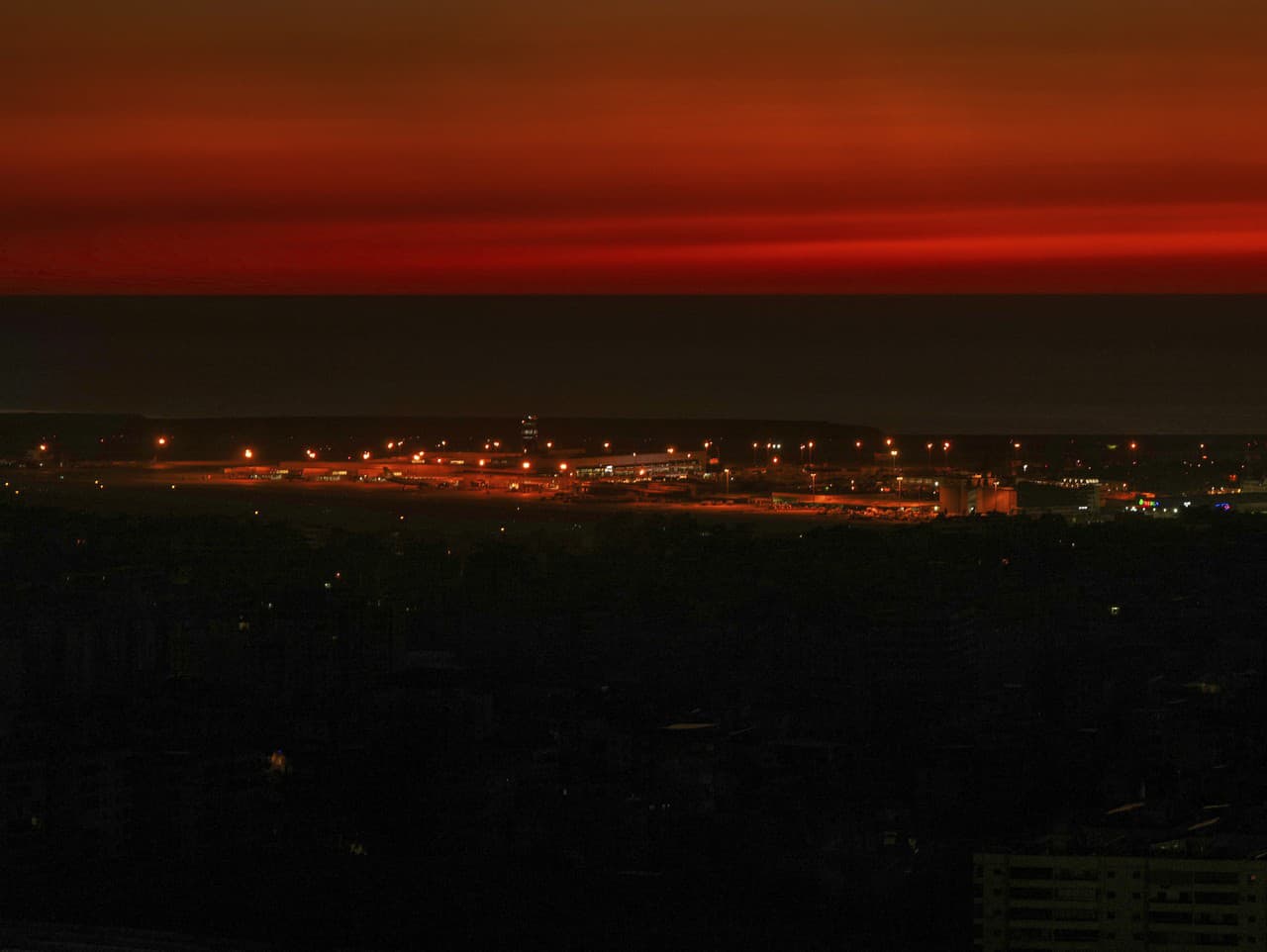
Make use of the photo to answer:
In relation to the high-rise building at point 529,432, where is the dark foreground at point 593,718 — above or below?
below

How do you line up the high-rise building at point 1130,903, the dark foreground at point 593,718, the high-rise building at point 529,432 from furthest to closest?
the high-rise building at point 529,432 < the dark foreground at point 593,718 < the high-rise building at point 1130,903

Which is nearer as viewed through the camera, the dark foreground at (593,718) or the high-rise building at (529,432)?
the dark foreground at (593,718)

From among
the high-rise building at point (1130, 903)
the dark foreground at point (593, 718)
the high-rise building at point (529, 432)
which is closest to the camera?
the high-rise building at point (1130, 903)

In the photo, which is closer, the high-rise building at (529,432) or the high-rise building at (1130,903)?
the high-rise building at (1130,903)

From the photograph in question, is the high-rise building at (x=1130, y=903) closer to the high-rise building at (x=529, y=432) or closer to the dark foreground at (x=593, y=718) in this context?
the dark foreground at (x=593, y=718)

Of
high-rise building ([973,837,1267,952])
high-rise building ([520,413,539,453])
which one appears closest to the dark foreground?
high-rise building ([973,837,1267,952])

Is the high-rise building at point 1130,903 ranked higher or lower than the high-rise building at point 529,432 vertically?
lower

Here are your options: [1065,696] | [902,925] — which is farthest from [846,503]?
[902,925]

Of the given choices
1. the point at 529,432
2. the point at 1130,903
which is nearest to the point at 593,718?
the point at 1130,903

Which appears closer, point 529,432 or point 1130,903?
point 1130,903

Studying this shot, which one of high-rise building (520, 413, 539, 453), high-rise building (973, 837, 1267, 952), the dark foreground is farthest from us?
high-rise building (520, 413, 539, 453)

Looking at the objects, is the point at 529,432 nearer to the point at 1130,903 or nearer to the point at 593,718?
the point at 593,718

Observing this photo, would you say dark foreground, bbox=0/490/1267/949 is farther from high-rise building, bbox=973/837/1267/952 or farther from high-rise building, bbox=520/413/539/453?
high-rise building, bbox=520/413/539/453

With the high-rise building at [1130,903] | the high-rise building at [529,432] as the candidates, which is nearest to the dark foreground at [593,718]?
the high-rise building at [1130,903]
